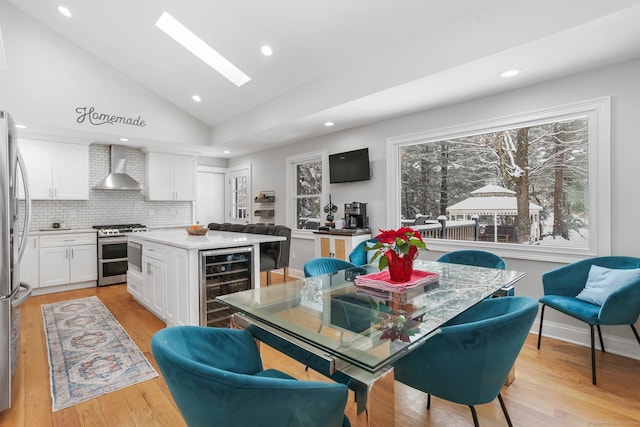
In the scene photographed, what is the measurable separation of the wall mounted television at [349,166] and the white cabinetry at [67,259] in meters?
3.93

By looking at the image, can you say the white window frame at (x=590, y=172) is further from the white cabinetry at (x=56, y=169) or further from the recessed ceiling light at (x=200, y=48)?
the white cabinetry at (x=56, y=169)

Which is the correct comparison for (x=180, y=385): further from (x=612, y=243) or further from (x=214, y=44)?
(x=214, y=44)

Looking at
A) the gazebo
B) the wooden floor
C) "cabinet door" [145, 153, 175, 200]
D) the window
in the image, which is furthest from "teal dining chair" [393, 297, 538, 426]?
"cabinet door" [145, 153, 175, 200]

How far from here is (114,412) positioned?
78.0 inches

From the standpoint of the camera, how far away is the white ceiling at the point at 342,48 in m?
2.38

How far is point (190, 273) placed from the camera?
2.84 metres

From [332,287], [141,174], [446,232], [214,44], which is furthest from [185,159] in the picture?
[332,287]

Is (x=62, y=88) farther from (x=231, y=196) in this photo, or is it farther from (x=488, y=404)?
(x=488, y=404)

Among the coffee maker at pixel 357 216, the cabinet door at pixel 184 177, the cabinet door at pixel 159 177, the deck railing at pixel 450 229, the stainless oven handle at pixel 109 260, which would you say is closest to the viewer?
the deck railing at pixel 450 229

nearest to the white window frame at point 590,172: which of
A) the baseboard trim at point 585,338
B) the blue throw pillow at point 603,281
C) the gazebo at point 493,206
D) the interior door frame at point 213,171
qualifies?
the gazebo at point 493,206

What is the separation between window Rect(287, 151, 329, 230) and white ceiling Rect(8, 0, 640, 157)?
0.46 metres

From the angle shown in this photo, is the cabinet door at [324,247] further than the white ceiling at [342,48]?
Yes

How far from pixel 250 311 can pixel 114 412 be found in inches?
50.7

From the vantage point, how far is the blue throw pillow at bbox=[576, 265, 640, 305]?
239 cm
